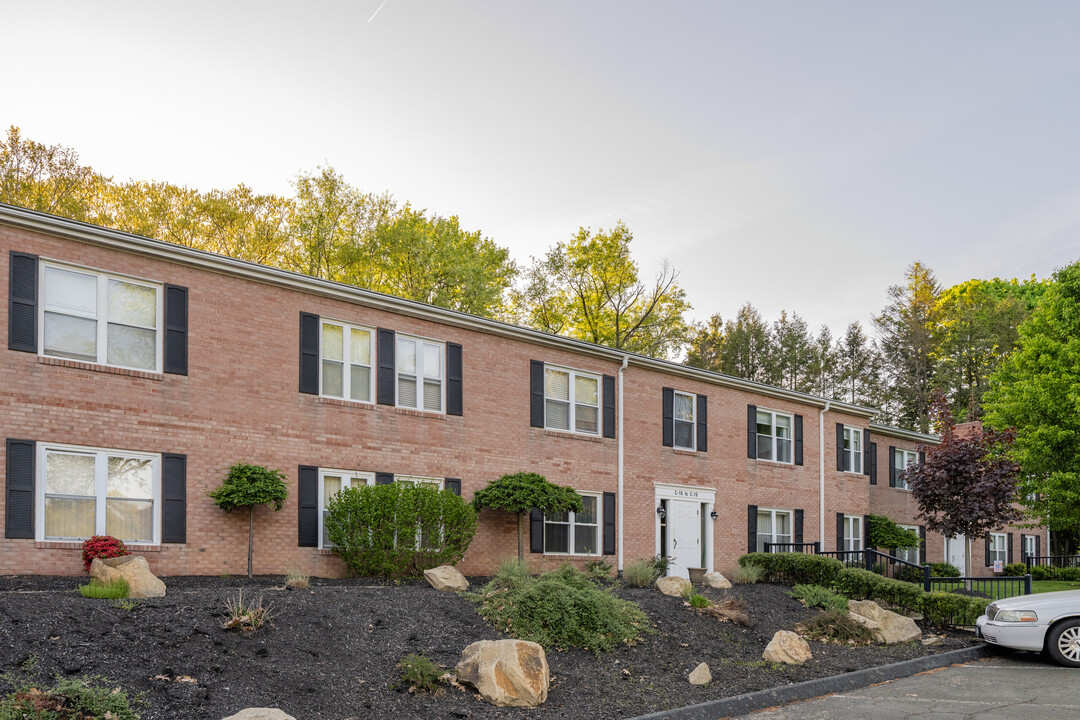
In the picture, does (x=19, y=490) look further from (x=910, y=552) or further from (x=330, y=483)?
(x=910, y=552)

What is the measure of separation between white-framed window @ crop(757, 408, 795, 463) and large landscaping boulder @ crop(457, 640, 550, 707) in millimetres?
18473

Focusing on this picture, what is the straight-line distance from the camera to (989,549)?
3703 centimetres

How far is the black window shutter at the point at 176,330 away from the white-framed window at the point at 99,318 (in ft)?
0.43

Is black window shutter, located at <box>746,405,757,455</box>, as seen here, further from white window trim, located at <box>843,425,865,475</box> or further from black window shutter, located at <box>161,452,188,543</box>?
black window shutter, located at <box>161,452,188,543</box>

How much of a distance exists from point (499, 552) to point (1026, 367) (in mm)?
21913

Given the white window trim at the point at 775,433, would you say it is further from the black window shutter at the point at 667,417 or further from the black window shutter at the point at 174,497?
the black window shutter at the point at 174,497

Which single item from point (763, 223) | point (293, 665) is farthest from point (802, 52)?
point (293, 665)

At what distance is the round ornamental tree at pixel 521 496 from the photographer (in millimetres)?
18344

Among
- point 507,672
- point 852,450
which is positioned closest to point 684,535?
point 852,450

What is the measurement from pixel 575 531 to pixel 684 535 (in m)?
3.99

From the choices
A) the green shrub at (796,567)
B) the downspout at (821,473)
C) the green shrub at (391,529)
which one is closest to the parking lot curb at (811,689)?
the green shrub at (796,567)

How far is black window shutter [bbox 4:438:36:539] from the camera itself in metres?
12.8

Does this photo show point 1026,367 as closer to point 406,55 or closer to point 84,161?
point 406,55

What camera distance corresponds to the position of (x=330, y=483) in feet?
54.9
